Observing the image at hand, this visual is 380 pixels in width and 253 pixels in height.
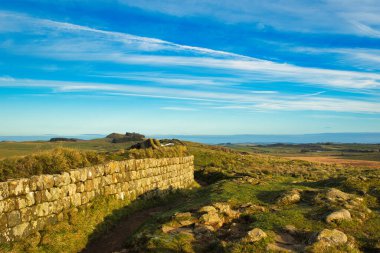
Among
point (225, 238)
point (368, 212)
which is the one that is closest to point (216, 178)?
point (368, 212)

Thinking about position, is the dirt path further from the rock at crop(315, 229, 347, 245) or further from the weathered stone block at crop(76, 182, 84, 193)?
the rock at crop(315, 229, 347, 245)

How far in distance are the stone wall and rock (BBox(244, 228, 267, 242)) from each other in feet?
25.2

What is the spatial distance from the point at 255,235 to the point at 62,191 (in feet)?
26.5

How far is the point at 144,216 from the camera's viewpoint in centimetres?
1833

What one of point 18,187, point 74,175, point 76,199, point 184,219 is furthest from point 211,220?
point 18,187

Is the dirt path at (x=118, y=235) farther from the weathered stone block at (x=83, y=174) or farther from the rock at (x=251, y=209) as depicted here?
the rock at (x=251, y=209)

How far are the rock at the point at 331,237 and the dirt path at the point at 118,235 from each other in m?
6.46

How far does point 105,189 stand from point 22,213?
5.73 m

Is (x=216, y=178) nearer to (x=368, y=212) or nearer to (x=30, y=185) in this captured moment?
(x=368, y=212)

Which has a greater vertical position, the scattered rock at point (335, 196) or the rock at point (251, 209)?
the scattered rock at point (335, 196)

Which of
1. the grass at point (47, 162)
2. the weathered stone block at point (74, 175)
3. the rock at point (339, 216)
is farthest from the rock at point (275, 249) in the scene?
the grass at point (47, 162)

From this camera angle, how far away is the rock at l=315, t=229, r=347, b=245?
11.0m

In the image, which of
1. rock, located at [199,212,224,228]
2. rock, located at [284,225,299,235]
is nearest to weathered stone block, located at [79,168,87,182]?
rock, located at [199,212,224,228]

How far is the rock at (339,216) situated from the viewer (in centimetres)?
1336
